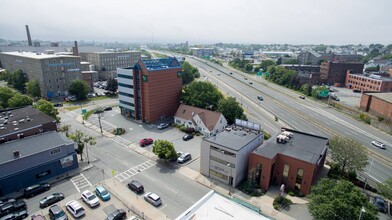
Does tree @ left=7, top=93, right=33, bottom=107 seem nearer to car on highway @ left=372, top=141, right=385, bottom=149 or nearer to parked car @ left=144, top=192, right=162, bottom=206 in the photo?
parked car @ left=144, top=192, right=162, bottom=206

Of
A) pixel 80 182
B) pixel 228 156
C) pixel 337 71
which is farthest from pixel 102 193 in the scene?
pixel 337 71

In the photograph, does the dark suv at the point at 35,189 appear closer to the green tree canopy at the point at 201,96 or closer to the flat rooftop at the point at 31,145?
the flat rooftop at the point at 31,145

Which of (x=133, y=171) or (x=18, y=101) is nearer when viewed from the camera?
(x=133, y=171)

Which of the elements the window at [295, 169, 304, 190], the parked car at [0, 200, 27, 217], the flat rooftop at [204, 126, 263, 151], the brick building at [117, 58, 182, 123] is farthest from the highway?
the parked car at [0, 200, 27, 217]

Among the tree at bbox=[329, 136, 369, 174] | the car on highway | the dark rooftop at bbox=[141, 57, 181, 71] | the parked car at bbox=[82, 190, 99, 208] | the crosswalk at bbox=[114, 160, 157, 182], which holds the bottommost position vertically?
the crosswalk at bbox=[114, 160, 157, 182]

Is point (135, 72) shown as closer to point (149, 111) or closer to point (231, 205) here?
point (149, 111)

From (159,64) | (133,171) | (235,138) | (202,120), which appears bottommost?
(133,171)

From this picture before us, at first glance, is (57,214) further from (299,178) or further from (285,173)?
(299,178)
